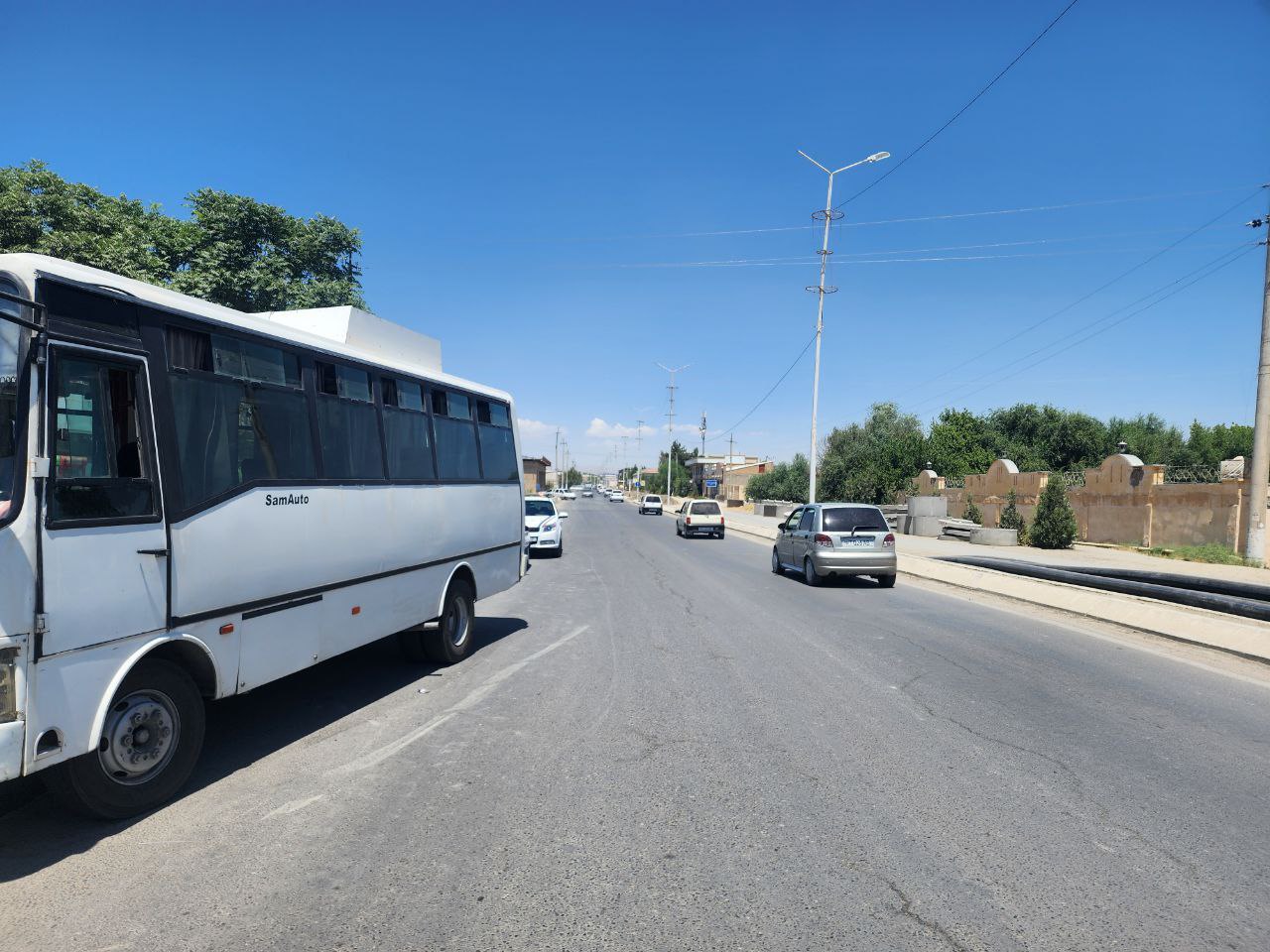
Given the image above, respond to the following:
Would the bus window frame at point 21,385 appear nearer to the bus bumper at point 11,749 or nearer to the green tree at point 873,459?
the bus bumper at point 11,749

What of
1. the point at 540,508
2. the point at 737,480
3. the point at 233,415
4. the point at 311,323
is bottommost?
the point at 737,480

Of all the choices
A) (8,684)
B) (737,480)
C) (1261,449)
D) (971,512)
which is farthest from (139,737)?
(737,480)

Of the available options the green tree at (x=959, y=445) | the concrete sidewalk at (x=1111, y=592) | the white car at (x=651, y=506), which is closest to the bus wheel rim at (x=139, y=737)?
the concrete sidewalk at (x=1111, y=592)

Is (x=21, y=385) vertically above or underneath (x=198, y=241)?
underneath

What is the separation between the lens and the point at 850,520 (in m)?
15.8

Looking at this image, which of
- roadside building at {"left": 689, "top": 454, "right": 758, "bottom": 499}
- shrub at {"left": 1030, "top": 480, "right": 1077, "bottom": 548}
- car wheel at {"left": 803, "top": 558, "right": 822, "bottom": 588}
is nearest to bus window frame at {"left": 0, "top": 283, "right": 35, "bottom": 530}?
car wheel at {"left": 803, "top": 558, "right": 822, "bottom": 588}

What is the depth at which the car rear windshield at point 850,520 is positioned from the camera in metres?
15.7

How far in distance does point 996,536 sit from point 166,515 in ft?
94.3

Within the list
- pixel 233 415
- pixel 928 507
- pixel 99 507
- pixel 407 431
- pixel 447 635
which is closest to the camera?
pixel 99 507

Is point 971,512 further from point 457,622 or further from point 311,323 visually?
point 311,323

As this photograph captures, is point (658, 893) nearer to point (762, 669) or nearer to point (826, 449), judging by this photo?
point (762, 669)

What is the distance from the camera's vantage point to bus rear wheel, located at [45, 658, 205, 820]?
400cm

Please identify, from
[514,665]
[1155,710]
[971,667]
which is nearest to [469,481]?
[514,665]

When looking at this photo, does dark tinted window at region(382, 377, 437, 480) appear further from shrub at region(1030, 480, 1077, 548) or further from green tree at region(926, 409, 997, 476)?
green tree at region(926, 409, 997, 476)
